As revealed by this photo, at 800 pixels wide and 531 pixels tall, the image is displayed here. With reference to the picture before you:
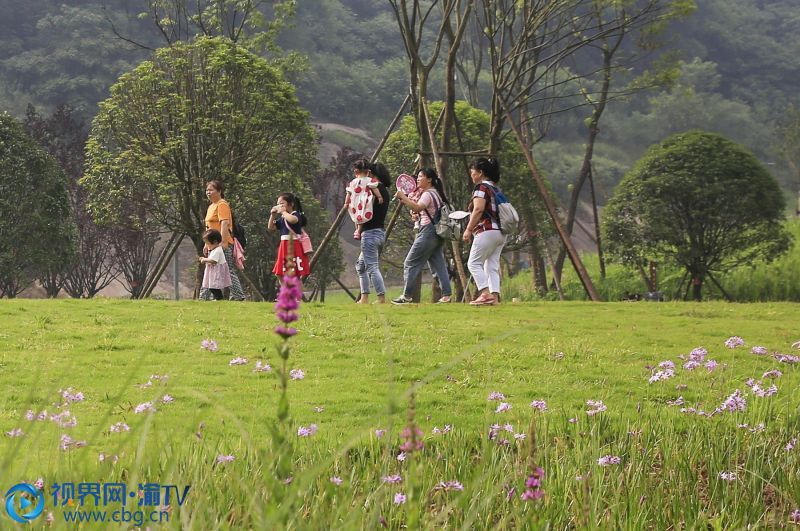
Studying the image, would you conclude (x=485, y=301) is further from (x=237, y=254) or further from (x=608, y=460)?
(x=608, y=460)

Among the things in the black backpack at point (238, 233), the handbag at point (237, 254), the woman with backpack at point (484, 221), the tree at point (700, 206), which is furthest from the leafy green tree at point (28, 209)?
the woman with backpack at point (484, 221)

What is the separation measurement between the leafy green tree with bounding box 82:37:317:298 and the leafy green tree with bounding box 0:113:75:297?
6.67 meters

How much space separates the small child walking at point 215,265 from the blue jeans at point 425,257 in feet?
8.64

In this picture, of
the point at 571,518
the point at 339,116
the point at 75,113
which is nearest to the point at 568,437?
the point at 571,518

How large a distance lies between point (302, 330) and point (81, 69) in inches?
2077

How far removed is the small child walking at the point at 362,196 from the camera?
1305cm

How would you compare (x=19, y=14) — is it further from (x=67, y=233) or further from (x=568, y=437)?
(x=568, y=437)

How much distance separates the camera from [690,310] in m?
14.0

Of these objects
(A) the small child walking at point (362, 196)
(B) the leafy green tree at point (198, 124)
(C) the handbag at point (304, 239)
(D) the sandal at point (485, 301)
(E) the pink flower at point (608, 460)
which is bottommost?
(E) the pink flower at point (608, 460)

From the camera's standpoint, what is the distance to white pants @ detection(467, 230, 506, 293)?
1248 centimetres

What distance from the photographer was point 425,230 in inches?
523

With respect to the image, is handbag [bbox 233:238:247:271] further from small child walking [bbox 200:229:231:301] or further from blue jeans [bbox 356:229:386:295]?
blue jeans [bbox 356:229:386:295]

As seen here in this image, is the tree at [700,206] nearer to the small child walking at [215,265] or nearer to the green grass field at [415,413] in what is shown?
the green grass field at [415,413]

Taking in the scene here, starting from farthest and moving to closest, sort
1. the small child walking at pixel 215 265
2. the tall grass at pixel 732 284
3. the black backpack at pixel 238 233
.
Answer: the tall grass at pixel 732 284
the black backpack at pixel 238 233
the small child walking at pixel 215 265
